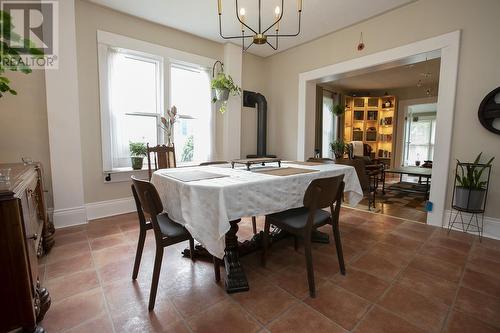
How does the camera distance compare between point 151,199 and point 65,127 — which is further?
point 65,127

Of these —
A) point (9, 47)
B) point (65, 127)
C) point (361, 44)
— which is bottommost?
point (65, 127)

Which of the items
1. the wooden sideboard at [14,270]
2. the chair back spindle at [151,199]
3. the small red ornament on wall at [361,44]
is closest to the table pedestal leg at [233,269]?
the chair back spindle at [151,199]

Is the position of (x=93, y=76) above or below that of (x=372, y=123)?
above

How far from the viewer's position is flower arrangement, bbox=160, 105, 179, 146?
356 centimetres

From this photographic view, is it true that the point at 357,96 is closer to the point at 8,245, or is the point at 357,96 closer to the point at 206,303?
the point at 206,303

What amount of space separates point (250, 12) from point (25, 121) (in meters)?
3.01

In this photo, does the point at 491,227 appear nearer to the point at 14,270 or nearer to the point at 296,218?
the point at 296,218

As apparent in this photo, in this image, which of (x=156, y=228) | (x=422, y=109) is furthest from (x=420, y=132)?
(x=156, y=228)

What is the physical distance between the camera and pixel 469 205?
8.26 feet

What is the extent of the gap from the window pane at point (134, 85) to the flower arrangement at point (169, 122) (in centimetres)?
20

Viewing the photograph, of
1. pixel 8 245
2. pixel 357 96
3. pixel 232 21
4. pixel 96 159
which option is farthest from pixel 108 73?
pixel 357 96

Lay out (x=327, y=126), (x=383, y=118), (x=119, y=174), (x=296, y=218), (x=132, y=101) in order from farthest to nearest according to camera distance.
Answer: (x=383, y=118)
(x=327, y=126)
(x=132, y=101)
(x=119, y=174)
(x=296, y=218)

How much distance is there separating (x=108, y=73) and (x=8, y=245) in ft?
8.90

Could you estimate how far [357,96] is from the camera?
24.4ft
